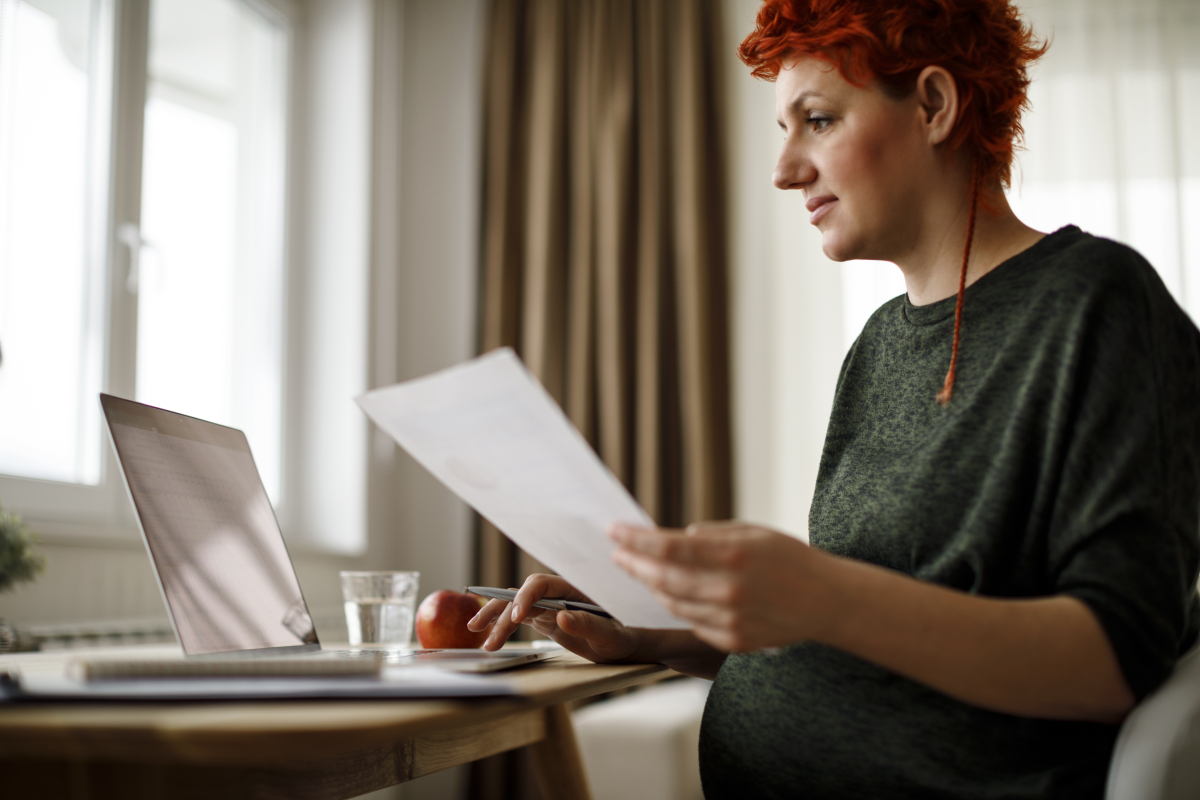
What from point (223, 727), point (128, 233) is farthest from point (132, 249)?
point (223, 727)

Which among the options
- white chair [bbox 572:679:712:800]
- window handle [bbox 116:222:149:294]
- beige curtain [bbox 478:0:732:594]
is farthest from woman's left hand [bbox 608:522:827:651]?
beige curtain [bbox 478:0:732:594]

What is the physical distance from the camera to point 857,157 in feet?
3.09

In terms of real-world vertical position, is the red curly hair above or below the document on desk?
above

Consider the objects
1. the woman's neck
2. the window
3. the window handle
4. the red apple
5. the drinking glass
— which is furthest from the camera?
the window handle

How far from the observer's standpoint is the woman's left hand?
0.56m

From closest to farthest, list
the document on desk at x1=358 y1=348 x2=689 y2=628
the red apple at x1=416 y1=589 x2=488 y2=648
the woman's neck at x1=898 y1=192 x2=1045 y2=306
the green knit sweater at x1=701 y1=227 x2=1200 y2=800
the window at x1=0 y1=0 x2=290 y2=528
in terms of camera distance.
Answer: the document on desk at x1=358 y1=348 x2=689 y2=628 < the green knit sweater at x1=701 y1=227 x2=1200 y2=800 < the woman's neck at x1=898 y1=192 x2=1045 y2=306 < the red apple at x1=416 y1=589 x2=488 y2=648 < the window at x1=0 y1=0 x2=290 y2=528

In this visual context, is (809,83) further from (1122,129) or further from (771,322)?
(1122,129)

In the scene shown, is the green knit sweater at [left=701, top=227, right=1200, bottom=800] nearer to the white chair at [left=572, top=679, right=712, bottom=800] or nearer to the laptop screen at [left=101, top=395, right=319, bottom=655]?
the laptop screen at [left=101, top=395, right=319, bottom=655]

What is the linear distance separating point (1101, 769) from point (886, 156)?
0.57m

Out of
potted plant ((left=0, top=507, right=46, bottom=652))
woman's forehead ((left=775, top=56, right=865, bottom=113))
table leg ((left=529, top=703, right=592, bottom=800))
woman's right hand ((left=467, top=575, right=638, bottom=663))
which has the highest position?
woman's forehead ((left=775, top=56, right=865, bottom=113))

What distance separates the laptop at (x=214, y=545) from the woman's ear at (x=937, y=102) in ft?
2.05

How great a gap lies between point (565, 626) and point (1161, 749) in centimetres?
47

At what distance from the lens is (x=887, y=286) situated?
8.42 feet

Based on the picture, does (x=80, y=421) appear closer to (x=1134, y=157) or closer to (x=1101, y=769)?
(x=1101, y=769)
